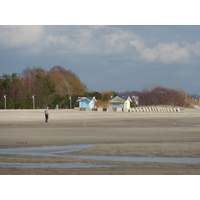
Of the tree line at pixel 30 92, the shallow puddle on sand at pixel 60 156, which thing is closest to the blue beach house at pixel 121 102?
the tree line at pixel 30 92

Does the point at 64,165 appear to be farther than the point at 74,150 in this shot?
No

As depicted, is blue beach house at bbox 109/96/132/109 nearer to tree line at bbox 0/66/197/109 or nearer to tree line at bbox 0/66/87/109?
tree line at bbox 0/66/197/109

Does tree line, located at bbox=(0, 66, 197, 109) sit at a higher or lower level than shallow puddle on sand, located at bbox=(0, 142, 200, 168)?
higher

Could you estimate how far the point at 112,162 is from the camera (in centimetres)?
1247

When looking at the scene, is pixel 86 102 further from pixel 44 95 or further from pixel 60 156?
pixel 60 156

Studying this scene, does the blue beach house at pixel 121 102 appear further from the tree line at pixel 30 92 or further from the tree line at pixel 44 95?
the tree line at pixel 30 92

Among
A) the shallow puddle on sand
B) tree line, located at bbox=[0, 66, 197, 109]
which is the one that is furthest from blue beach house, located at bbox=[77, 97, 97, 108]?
the shallow puddle on sand

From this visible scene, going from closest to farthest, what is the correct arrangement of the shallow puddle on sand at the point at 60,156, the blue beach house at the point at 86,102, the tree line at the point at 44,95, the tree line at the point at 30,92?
the shallow puddle on sand at the point at 60,156
the tree line at the point at 30,92
the tree line at the point at 44,95
the blue beach house at the point at 86,102

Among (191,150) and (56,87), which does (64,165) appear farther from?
(56,87)

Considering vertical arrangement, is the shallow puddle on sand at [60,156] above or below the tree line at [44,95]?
below

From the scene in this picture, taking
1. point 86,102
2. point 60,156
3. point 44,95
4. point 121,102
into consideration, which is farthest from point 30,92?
point 60,156
